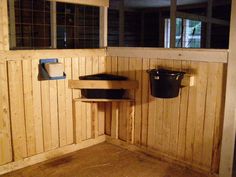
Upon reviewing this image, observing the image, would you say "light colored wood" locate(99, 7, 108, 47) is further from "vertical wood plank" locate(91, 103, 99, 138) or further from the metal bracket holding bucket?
the metal bracket holding bucket

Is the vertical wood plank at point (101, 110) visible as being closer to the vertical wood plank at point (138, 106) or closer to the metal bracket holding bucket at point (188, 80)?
the vertical wood plank at point (138, 106)

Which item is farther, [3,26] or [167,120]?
[167,120]

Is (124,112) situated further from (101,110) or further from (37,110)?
(37,110)

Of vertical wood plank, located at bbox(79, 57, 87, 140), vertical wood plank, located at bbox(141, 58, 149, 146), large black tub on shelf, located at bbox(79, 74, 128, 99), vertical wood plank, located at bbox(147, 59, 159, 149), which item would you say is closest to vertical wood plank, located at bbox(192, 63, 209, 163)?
vertical wood plank, located at bbox(147, 59, 159, 149)

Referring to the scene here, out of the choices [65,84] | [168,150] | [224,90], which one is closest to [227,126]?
[224,90]

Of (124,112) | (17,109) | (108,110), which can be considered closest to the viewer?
(17,109)

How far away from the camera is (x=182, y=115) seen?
2.75 m

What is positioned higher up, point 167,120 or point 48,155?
point 167,120

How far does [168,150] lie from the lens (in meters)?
2.92

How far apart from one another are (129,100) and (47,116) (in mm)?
906

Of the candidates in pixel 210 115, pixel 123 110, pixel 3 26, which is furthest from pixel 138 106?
pixel 3 26

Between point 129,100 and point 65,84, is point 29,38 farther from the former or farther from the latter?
point 129,100

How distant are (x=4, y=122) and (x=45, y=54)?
764mm

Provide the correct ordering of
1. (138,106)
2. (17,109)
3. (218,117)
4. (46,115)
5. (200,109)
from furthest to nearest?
(138,106) → (46,115) → (17,109) → (200,109) → (218,117)
